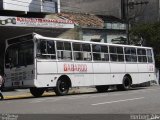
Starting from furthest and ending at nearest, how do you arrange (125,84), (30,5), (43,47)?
(30,5) < (125,84) < (43,47)

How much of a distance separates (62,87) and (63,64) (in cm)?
123

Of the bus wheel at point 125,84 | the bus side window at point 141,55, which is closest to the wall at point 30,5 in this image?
the bus side window at point 141,55

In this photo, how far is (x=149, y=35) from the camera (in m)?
43.0

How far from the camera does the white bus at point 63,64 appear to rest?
73.0 feet

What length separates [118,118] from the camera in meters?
13.0

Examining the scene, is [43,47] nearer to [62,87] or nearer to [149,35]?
[62,87]

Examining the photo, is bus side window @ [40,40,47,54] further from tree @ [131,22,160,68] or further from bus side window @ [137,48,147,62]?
tree @ [131,22,160,68]

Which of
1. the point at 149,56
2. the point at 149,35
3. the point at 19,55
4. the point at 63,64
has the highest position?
the point at 149,35

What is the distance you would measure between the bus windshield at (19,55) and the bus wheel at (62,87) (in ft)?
6.92

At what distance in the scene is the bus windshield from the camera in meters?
22.4

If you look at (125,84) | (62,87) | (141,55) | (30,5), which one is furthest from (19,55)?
(30,5)

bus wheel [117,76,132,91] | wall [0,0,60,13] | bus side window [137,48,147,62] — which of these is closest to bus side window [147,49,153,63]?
bus side window [137,48,147,62]

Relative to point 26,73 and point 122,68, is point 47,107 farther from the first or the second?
point 122,68

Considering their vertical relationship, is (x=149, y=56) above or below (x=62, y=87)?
above
